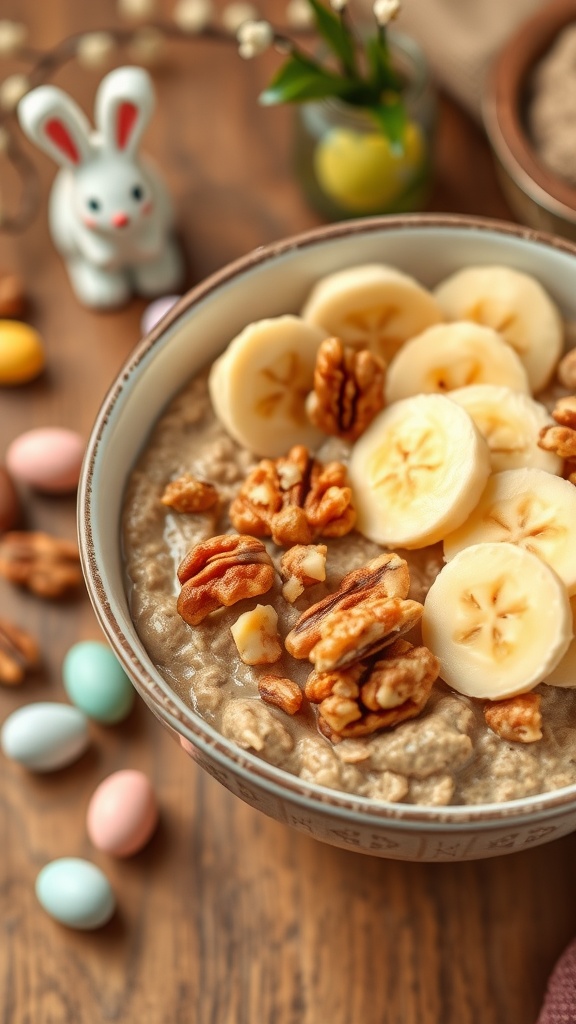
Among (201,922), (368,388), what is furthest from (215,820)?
(368,388)

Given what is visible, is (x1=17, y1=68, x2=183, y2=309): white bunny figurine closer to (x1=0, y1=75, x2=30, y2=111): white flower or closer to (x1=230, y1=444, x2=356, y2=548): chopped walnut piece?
(x1=0, y1=75, x2=30, y2=111): white flower

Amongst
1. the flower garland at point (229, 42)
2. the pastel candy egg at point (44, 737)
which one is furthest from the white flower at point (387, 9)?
the pastel candy egg at point (44, 737)

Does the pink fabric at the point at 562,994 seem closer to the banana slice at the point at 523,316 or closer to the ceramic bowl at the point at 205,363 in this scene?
the ceramic bowl at the point at 205,363

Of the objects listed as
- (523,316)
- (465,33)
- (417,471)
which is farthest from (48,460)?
(465,33)

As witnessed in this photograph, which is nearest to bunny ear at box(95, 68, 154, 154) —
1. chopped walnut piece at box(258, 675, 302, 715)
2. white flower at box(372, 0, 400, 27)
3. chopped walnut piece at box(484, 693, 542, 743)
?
white flower at box(372, 0, 400, 27)

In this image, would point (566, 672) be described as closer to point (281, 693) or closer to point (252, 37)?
point (281, 693)

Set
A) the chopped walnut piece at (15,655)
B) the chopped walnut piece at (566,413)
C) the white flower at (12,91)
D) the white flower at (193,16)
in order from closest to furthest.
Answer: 1. the chopped walnut piece at (566,413)
2. the chopped walnut piece at (15,655)
3. the white flower at (12,91)
4. the white flower at (193,16)
